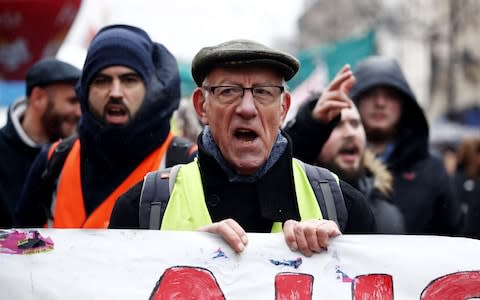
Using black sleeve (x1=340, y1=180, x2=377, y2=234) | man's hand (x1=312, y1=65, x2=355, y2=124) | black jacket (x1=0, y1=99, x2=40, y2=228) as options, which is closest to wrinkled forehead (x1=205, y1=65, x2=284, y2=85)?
black sleeve (x1=340, y1=180, x2=377, y2=234)

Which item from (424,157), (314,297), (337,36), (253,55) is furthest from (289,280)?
(337,36)

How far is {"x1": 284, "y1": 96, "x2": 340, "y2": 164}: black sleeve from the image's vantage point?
4191 millimetres

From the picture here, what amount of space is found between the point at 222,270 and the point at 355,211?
515 mm

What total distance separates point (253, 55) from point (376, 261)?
76cm

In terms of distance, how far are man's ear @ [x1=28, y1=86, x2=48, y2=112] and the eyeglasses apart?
277 centimetres

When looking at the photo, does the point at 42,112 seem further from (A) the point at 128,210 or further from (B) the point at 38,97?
(A) the point at 128,210

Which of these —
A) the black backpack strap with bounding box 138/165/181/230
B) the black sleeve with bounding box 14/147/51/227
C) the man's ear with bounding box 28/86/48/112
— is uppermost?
the man's ear with bounding box 28/86/48/112

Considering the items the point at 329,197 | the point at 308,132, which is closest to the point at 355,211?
the point at 329,197

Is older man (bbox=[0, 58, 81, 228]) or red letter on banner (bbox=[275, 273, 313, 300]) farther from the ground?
older man (bbox=[0, 58, 81, 228])

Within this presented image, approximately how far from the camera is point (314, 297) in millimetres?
2957

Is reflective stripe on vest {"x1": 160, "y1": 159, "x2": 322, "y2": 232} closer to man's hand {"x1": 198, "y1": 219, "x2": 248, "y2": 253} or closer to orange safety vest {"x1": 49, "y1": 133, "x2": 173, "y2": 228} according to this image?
man's hand {"x1": 198, "y1": 219, "x2": 248, "y2": 253}

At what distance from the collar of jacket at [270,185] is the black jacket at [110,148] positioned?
1.00 metres

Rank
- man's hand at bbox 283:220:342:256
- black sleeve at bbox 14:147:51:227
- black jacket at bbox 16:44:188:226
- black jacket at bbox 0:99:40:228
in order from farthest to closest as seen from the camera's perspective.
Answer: black jacket at bbox 0:99:40:228 < black sleeve at bbox 14:147:51:227 < black jacket at bbox 16:44:188:226 < man's hand at bbox 283:220:342:256

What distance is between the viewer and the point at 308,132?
4.20m
